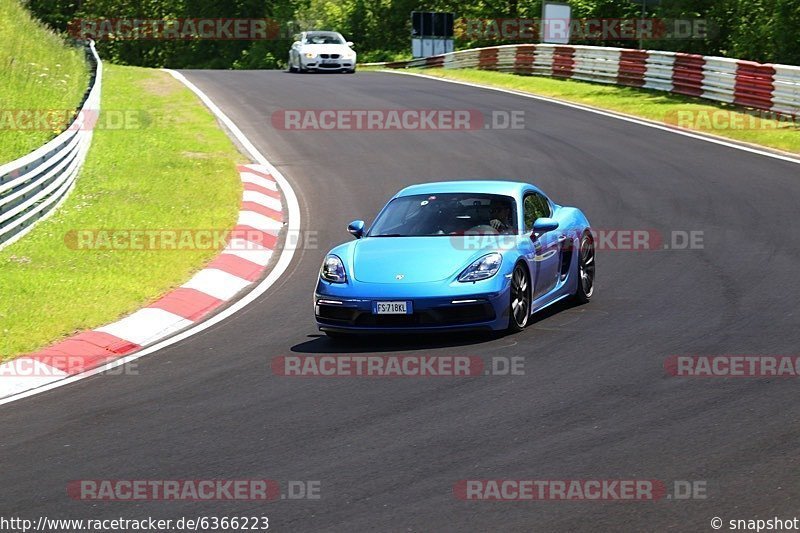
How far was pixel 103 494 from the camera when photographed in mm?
6805

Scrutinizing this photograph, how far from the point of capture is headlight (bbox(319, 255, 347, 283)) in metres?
10.9

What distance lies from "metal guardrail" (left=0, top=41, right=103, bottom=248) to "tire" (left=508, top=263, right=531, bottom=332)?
21.8 ft

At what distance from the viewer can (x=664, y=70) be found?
100 feet

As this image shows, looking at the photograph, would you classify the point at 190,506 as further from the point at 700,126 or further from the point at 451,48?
the point at 451,48

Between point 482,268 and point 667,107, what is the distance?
1844cm

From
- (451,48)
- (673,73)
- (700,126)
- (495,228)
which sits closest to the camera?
(495,228)

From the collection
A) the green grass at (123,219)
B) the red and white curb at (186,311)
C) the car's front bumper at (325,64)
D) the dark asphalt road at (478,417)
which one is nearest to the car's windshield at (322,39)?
the car's front bumper at (325,64)

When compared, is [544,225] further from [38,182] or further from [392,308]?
[38,182]

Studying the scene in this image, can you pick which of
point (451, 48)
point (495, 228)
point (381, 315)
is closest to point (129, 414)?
point (381, 315)

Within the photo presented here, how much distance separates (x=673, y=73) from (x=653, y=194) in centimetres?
1242

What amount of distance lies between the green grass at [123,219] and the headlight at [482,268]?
360cm

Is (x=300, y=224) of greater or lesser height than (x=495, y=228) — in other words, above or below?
below

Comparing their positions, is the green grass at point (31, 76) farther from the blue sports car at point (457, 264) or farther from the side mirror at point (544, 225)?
the side mirror at point (544, 225)

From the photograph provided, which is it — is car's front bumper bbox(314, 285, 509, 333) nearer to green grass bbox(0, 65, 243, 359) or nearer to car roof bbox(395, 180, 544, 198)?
car roof bbox(395, 180, 544, 198)
